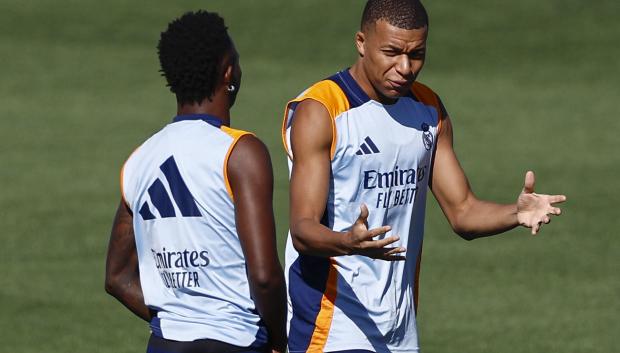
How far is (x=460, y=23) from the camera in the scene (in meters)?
26.9

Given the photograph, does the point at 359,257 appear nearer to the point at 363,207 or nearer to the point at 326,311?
the point at 326,311

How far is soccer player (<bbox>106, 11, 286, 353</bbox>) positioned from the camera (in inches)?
208

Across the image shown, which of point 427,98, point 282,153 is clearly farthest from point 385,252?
point 282,153

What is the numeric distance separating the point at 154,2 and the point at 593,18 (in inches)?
331

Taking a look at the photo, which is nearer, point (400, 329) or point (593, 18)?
point (400, 329)

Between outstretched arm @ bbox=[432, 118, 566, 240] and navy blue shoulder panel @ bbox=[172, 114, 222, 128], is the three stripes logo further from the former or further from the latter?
outstretched arm @ bbox=[432, 118, 566, 240]

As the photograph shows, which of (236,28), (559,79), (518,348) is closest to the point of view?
(518,348)

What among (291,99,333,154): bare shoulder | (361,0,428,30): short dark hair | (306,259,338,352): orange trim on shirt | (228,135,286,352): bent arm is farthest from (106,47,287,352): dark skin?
(361,0,428,30): short dark hair

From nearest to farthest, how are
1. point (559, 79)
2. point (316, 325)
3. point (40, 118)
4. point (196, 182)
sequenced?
point (196, 182) < point (316, 325) < point (40, 118) < point (559, 79)

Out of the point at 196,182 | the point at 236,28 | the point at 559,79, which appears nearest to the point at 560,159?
the point at 559,79

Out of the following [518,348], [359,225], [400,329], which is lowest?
[518,348]

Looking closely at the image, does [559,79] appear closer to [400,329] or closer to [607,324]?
[607,324]

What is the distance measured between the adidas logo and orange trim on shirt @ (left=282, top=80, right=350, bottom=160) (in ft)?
0.43

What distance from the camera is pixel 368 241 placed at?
5.61 metres
